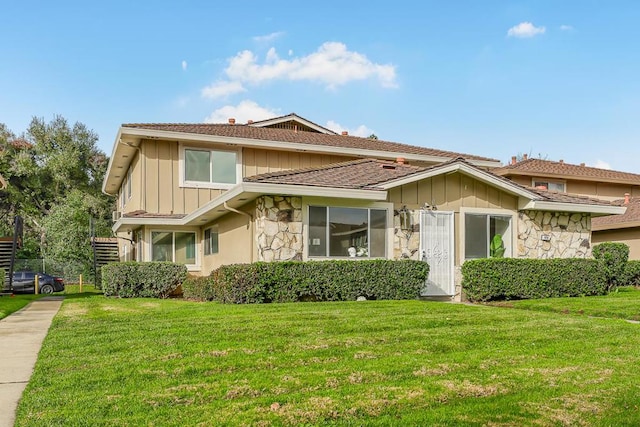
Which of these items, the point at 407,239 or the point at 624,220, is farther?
the point at 624,220

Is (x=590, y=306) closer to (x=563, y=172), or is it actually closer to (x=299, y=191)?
(x=299, y=191)

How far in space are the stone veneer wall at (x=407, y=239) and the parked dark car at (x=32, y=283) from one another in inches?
745

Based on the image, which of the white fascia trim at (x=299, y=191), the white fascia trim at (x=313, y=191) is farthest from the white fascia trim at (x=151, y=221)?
the white fascia trim at (x=313, y=191)

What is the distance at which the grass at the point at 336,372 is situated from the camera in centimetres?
404

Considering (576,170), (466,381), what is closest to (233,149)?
(466,381)

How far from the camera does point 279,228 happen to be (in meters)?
12.3

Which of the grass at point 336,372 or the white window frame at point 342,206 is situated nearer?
the grass at point 336,372

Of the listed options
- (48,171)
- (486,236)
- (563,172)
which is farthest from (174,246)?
(48,171)

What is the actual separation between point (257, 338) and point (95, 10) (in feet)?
42.6

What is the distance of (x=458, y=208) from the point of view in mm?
13852

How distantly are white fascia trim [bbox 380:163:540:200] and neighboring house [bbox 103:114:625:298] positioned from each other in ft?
0.09

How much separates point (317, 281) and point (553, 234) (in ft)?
23.6

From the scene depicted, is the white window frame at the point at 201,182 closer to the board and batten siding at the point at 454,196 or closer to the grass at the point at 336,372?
the board and batten siding at the point at 454,196

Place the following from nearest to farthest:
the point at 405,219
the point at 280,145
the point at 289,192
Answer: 1. the point at 289,192
2. the point at 405,219
3. the point at 280,145
